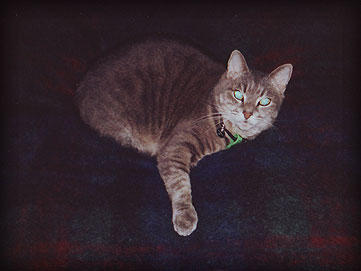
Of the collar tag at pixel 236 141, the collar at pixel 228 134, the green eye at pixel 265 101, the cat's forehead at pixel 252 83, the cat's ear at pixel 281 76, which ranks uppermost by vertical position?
the cat's ear at pixel 281 76

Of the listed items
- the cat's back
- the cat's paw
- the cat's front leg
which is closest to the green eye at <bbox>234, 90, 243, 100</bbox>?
the cat's back

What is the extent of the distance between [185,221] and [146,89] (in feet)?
2.69

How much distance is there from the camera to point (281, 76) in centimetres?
159

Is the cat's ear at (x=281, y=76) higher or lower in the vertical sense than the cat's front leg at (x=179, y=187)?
higher

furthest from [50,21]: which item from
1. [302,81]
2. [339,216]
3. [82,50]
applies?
[339,216]

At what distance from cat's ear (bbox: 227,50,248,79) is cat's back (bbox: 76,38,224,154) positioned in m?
0.15

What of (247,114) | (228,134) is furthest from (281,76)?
(228,134)

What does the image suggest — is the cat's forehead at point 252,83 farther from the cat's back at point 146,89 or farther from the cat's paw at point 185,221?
the cat's paw at point 185,221

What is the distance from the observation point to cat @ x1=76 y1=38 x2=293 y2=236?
158 cm

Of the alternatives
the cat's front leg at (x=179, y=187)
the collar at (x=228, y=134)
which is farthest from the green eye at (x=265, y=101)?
the cat's front leg at (x=179, y=187)

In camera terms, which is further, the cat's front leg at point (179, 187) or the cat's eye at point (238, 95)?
the cat's eye at point (238, 95)

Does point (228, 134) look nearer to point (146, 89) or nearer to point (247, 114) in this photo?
point (247, 114)

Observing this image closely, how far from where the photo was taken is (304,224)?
1381 millimetres

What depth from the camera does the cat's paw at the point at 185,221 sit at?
135cm
